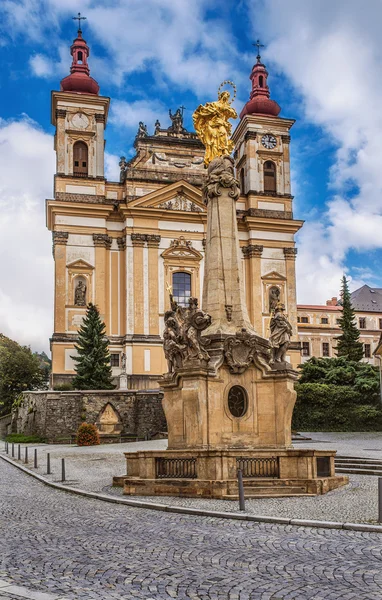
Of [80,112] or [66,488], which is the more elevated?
[80,112]

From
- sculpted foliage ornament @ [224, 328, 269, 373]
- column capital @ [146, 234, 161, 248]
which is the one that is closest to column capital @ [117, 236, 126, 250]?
column capital @ [146, 234, 161, 248]

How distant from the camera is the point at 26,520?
476 inches

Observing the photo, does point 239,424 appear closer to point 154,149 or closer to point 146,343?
point 146,343

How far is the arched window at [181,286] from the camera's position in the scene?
182ft

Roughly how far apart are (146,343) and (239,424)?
34972mm

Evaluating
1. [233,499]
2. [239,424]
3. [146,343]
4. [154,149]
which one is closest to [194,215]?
[154,149]

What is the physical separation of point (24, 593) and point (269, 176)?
55554mm

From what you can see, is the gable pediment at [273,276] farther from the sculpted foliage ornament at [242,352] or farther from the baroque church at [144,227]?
the sculpted foliage ornament at [242,352]

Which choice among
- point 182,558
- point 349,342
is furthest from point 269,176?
point 182,558

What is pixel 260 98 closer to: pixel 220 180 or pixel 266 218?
pixel 266 218

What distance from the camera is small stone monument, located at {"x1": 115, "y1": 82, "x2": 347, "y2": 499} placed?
14.7 meters

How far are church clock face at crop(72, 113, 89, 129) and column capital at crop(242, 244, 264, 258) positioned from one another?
1615 cm

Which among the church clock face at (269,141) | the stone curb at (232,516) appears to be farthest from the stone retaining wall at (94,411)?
→ the church clock face at (269,141)

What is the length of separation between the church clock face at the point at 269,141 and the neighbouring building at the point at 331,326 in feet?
94.7
